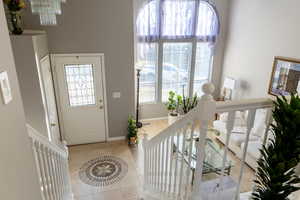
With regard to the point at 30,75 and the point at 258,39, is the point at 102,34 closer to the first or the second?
the point at 30,75

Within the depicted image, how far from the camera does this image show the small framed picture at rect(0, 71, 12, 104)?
975mm

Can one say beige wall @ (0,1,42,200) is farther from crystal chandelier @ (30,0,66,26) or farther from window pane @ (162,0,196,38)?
window pane @ (162,0,196,38)

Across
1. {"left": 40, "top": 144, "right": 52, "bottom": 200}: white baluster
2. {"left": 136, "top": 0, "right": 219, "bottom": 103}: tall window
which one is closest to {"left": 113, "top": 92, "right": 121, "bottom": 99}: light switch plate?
{"left": 136, "top": 0, "right": 219, "bottom": 103}: tall window

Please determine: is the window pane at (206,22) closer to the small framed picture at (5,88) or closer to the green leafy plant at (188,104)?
the green leafy plant at (188,104)

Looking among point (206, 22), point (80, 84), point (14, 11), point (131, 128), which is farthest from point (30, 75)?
point (206, 22)

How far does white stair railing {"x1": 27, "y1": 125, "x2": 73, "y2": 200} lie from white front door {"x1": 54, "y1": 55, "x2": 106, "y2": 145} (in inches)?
81.3

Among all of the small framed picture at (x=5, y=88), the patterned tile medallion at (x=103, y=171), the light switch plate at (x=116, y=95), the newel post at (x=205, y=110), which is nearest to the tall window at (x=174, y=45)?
the light switch plate at (x=116, y=95)

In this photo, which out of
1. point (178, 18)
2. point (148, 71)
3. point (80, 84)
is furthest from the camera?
point (148, 71)

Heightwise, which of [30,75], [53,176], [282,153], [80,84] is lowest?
[53,176]

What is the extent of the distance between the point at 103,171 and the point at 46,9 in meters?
2.98

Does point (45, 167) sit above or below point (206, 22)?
below

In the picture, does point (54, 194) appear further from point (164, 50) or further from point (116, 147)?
point (164, 50)

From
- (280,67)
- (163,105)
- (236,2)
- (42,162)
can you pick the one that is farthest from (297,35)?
(42,162)

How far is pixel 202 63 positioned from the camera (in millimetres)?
6277
